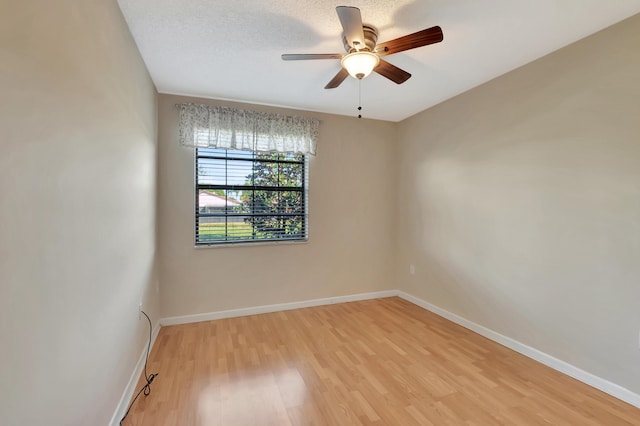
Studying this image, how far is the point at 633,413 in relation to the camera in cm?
180

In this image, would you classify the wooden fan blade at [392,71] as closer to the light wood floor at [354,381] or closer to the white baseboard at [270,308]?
the light wood floor at [354,381]

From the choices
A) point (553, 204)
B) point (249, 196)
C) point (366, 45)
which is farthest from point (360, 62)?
point (249, 196)

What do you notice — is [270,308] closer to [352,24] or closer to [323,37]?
[323,37]

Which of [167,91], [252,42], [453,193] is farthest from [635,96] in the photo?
[167,91]

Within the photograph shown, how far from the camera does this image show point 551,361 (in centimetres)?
233

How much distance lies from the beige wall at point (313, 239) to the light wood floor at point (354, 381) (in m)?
0.46

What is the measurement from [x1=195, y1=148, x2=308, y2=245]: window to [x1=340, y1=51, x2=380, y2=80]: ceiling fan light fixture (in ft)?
6.04

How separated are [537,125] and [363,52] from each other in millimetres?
1726

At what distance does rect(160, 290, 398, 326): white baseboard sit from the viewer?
318 centimetres

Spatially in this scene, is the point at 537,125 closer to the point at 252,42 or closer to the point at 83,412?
the point at 252,42

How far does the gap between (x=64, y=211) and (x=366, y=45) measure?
78.3 inches

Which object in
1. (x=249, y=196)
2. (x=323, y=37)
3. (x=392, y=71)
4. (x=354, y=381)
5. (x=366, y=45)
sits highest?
(x=323, y=37)

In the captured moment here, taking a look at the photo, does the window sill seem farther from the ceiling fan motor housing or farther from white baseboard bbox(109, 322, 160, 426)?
the ceiling fan motor housing

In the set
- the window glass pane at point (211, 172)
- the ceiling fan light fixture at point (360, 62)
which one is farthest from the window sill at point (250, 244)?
the ceiling fan light fixture at point (360, 62)
